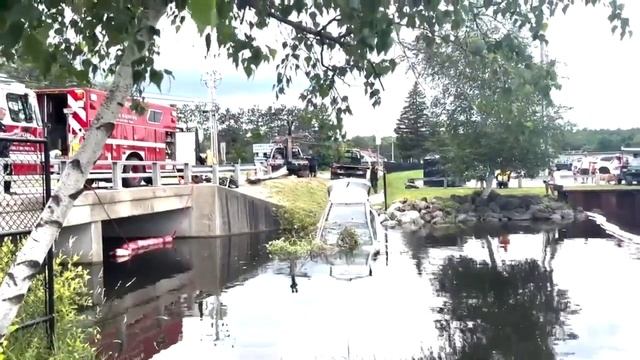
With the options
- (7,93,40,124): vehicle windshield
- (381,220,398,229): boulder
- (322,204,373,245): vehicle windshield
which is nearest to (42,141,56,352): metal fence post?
(7,93,40,124): vehicle windshield

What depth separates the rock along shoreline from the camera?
28.5m

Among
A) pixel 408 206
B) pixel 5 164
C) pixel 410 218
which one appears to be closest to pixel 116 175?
pixel 5 164

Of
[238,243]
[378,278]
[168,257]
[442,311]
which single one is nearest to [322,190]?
[238,243]

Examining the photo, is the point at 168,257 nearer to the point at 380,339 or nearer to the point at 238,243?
the point at 238,243

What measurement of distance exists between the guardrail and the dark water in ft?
8.13

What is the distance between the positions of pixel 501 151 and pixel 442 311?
69.7 feet

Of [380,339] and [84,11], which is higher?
[84,11]

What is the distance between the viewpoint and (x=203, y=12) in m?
1.64

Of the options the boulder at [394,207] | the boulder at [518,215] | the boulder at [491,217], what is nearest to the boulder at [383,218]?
the boulder at [394,207]

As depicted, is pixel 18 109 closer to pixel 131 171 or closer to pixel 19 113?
pixel 19 113

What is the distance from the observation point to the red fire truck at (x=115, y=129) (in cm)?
1880

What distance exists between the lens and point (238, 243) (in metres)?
22.5

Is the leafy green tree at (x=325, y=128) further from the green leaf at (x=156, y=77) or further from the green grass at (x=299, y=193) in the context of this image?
the green grass at (x=299, y=193)

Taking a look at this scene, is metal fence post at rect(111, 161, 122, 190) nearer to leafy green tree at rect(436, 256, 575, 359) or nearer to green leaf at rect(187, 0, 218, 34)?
leafy green tree at rect(436, 256, 575, 359)
